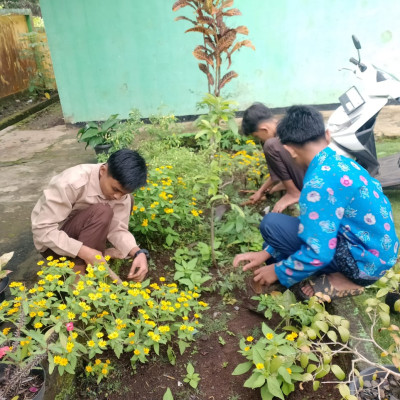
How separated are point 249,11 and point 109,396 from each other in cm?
538

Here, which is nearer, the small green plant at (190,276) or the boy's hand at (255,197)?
the small green plant at (190,276)

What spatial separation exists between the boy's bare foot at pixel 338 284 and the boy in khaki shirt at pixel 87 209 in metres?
1.05

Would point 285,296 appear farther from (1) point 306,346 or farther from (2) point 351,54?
(2) point 351,54

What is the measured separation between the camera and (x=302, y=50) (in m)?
5.93

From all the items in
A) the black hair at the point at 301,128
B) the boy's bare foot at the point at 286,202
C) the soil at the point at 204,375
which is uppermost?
the black hair at the point at 301,128

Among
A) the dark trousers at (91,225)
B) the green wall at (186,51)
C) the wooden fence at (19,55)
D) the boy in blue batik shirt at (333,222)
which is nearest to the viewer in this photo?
the boy in blue batik shirt at (333,222)

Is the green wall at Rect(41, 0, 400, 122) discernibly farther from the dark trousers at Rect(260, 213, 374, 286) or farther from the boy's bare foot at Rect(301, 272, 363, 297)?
the boy's bare foot at Rect(301, 272, 363, 297)

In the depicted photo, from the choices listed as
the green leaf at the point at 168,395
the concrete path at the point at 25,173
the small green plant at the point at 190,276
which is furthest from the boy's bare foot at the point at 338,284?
the concrete path at the point at 25,173

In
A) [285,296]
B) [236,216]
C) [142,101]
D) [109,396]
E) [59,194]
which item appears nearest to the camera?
[109,396]

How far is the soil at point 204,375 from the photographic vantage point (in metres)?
2.02

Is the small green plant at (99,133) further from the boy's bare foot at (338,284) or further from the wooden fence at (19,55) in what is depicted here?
the wooden fence at (19,55)

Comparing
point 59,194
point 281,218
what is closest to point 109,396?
point 59,194

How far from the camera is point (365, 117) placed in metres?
3.71

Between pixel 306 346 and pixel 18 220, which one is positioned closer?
pixel 306 346
